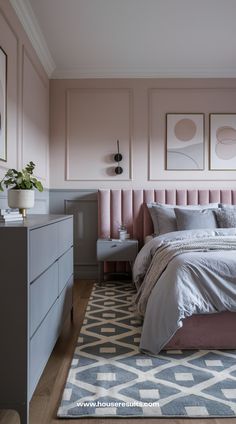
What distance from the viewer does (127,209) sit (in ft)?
13.3

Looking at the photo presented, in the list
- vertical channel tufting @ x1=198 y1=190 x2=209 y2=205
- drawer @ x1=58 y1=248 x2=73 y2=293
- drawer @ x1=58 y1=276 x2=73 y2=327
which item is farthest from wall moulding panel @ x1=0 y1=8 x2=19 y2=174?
vertical channel tufting @ x1=198 y1=190 x2=209 y2=205

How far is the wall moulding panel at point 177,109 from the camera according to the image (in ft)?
13.8

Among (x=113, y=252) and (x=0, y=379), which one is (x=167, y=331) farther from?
(x=113, y=252)

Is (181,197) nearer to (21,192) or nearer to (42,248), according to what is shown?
(21,192)

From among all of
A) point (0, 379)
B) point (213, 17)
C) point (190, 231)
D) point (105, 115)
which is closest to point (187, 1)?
point (213, 17)

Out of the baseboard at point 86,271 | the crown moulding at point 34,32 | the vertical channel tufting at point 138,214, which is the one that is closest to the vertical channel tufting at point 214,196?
the vertical channel tufting at point 138,214

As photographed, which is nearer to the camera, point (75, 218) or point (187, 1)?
point (187, 1)

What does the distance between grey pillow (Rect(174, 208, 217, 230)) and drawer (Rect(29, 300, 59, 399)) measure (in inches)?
75.5

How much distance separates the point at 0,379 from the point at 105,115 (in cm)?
349

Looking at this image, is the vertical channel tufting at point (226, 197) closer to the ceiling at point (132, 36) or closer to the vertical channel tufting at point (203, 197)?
the vertical channel tufting at point (203, 197)

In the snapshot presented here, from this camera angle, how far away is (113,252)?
12.3ft

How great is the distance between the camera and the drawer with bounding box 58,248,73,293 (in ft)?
7.06

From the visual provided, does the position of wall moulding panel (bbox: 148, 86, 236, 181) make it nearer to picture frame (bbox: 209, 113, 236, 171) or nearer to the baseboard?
picture frame (bbox: 209, 113, 236, 171)

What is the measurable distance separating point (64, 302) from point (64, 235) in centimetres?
48
